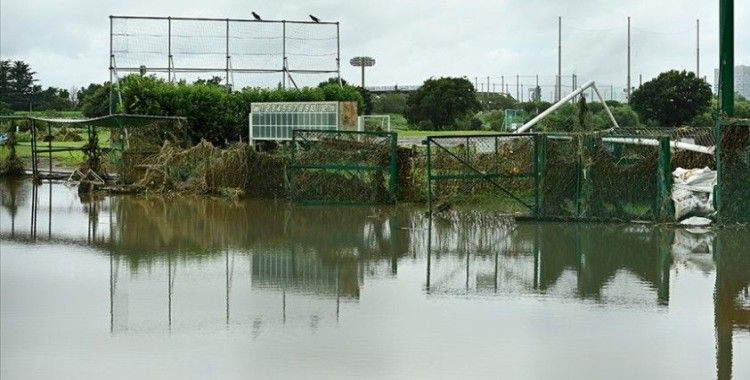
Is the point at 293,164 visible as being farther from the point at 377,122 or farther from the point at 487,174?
the point at 377,122

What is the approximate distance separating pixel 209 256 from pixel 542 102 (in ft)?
222

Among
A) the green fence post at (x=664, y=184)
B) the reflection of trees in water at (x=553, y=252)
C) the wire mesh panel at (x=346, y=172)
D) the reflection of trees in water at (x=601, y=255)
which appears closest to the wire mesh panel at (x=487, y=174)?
the reflection of trees in water at (x=553, y=252)

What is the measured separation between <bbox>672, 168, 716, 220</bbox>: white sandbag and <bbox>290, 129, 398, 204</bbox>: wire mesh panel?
24.1ft

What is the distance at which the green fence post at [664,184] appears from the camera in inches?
886

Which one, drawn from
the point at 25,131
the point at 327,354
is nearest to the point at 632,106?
the point at 25,131

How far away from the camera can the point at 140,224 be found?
23625 mm

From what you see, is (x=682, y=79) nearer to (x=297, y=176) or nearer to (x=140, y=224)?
(x=297, y=176)

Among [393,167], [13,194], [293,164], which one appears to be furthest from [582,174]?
[13,194]

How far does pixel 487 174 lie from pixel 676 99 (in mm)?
46648

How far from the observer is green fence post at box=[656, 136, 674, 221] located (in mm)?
22500

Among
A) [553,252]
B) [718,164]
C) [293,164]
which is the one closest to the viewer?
[553,252]

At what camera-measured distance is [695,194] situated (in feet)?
73.8

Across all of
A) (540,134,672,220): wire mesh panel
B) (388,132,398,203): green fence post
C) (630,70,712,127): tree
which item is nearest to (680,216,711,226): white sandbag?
(540,134,672,220): wire mesh panel

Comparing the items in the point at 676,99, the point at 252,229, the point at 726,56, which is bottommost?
the point at 252,229
